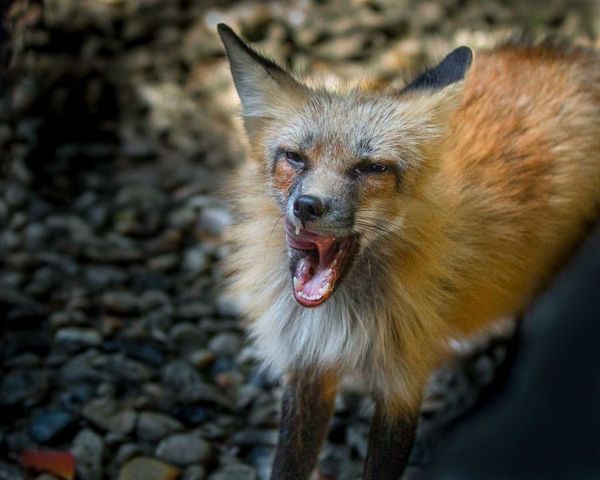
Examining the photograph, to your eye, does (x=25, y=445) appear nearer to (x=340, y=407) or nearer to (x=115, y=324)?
(x=115, y=324)

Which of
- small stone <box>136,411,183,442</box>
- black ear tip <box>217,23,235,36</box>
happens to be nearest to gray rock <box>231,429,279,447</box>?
small stone <box>136,411,183,442</box>

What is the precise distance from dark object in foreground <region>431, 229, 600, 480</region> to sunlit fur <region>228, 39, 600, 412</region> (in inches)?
62.4

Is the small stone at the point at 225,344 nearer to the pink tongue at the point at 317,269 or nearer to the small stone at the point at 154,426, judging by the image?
the small stone at the point at 154,426

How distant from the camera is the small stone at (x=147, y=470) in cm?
454

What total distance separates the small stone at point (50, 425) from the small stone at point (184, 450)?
46 centimetres

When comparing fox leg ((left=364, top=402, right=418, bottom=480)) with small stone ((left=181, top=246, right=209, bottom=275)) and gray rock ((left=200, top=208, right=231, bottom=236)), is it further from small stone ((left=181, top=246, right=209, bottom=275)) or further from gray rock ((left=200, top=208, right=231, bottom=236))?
gray rock ((left=200, top=208, right=231, bottom=236))

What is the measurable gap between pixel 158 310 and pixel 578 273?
12.0 feet

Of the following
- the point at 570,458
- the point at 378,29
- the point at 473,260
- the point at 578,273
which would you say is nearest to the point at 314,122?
the point at 473,260

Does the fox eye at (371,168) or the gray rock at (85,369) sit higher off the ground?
the fox eye at (371,168)

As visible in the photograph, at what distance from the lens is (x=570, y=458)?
1963mm

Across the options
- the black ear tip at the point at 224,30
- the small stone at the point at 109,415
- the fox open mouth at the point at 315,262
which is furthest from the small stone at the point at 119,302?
the black ear tip at the point at 224,30

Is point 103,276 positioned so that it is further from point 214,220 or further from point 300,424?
point 300,424

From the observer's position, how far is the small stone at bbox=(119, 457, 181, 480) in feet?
14.9

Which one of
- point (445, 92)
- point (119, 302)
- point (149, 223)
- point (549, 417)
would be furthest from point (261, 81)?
point (149, 223)
